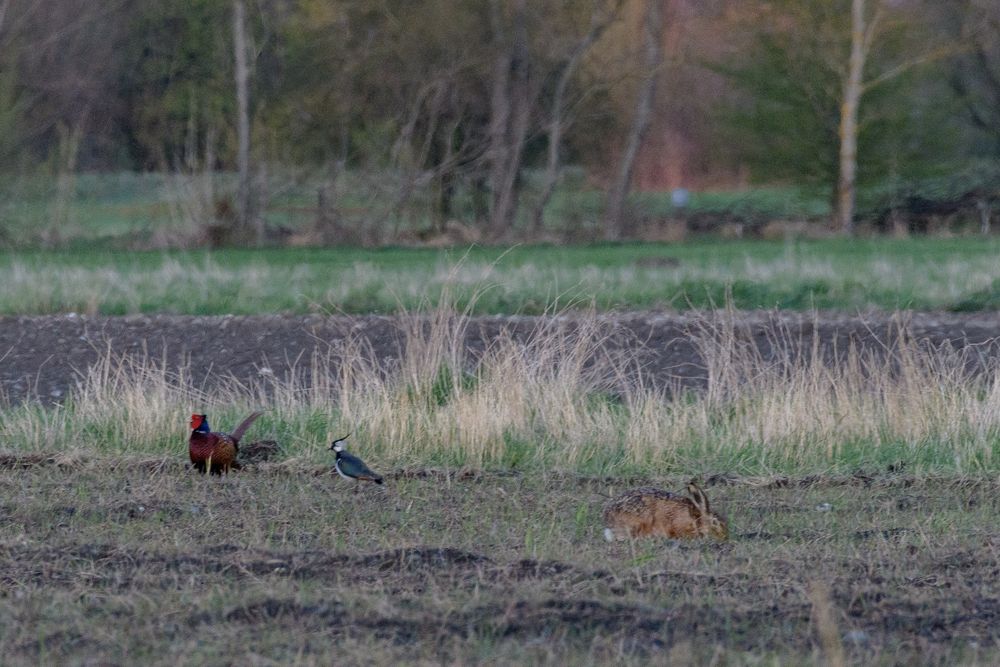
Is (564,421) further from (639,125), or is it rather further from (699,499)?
(639,125)

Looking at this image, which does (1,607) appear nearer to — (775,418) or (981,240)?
(775,418)

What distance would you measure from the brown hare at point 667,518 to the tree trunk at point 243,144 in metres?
24.1

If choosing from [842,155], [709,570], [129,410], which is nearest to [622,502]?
[709,570]

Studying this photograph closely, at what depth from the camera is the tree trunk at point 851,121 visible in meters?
33.8

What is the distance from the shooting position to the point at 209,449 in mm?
7270

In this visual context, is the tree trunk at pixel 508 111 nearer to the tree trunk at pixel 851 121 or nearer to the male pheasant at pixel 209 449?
the tree trunk at pixel 851 121

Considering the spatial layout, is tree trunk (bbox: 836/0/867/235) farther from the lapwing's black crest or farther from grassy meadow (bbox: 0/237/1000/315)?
the lapwing's black crest

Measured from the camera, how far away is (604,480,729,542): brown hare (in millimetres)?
5879

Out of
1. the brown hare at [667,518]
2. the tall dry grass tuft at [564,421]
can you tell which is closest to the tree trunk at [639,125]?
the tall dry grass tuft at [564,421]

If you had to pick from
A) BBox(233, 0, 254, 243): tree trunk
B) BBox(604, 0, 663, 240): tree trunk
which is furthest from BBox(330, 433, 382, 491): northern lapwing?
BBox(604, 0, 663, 240): tree trunk

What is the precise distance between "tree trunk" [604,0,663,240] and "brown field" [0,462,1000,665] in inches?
1016

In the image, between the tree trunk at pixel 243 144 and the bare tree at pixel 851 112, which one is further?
the bare tree at pixel 851 112

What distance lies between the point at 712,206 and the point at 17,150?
1694cm

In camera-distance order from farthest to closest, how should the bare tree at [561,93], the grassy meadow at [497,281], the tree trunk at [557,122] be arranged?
the tree trunk at [557,122] → the bare tree at [561,93] → the grassy meadow at [497,281]
